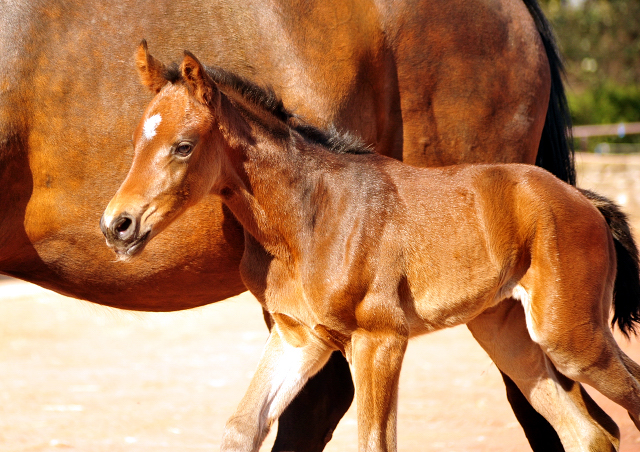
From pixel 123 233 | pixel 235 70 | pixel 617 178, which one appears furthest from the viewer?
pixel 617 178

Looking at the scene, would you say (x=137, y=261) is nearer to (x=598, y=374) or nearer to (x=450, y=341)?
(x=598, y=374)

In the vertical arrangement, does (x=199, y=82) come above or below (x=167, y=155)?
above

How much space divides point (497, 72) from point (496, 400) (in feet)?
9.95

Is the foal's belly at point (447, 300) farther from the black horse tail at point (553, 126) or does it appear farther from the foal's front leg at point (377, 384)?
the black horse tail at point (553, 126)

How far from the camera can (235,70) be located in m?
3.55

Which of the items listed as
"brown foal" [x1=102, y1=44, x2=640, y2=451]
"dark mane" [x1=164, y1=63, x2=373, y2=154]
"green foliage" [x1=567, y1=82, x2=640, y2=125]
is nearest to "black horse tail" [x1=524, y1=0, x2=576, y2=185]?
"brown foal" [x1=102, y1=44, x2=640, y2=451]

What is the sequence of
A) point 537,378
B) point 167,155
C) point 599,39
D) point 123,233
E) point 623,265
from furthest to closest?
point 599,39 < point 623,265 < point 537,378 < point 167,155 < point 123,233

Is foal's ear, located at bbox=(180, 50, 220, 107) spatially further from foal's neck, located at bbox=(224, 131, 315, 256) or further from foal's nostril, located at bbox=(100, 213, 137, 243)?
foal's nostril, located at bbox=(100, 213, 137, 243)

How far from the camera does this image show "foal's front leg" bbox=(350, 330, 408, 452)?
3080mm

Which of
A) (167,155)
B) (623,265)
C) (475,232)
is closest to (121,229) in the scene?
(167,155)

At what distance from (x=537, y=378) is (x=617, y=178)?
11633 millimetres

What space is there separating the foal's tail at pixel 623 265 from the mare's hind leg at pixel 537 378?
15.8 inches

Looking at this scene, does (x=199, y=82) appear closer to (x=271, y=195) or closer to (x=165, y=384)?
(x=271, y=195)

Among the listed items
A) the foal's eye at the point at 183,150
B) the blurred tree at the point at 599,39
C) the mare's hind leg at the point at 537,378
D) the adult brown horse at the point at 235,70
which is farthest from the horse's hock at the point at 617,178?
the blurred tree at the point at 599,39
